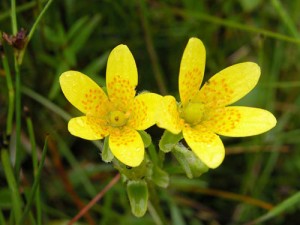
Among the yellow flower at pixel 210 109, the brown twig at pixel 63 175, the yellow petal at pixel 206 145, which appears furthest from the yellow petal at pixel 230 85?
the brown twig at pixel 63 175

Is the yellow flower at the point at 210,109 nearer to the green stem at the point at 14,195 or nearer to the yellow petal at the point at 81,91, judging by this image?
the yellow petal at the point at 81,91

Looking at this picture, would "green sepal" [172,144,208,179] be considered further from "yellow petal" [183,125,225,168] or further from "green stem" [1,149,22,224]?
"green stem" [1,149,22,224]

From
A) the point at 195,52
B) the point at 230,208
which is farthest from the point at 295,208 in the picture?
the point at 195,52

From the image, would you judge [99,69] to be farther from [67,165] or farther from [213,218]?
[213,218]

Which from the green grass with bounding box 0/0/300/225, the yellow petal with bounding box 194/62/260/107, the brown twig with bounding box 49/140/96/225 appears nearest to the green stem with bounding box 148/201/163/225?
the green grass with bounding box 0/0/300/225

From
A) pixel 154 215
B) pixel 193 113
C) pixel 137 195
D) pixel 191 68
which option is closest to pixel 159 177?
pixel 137 195
